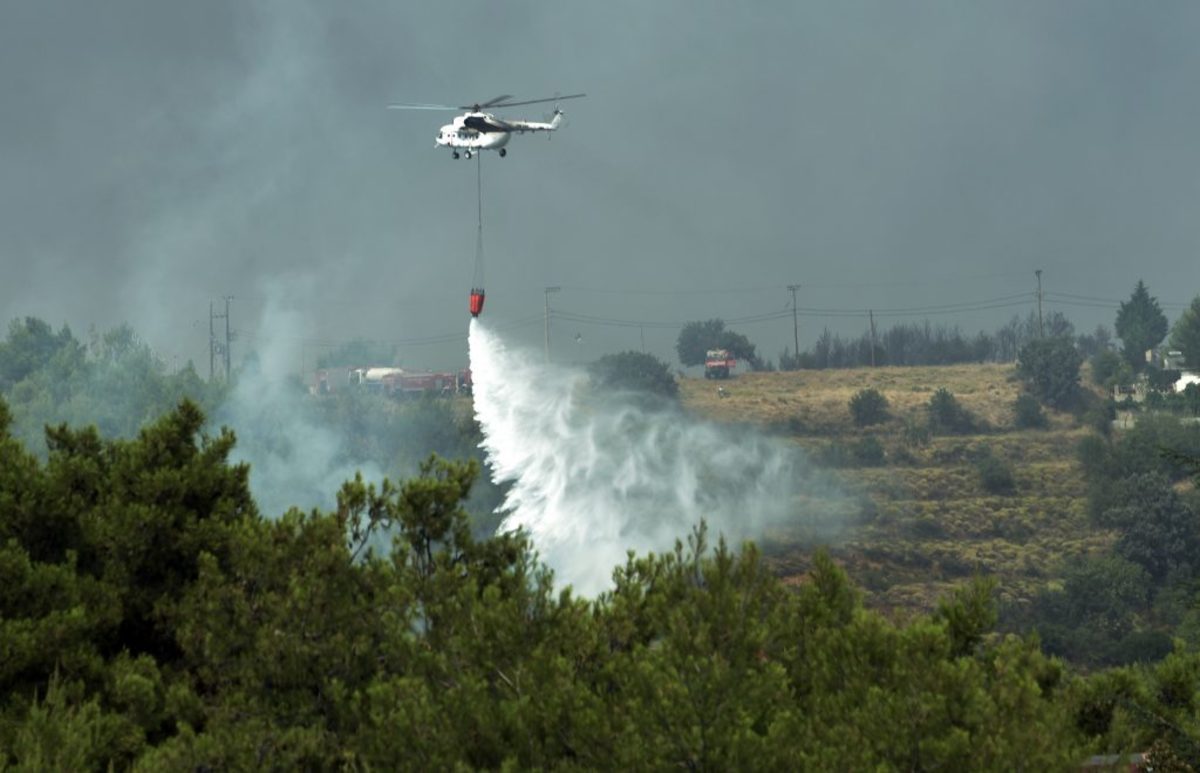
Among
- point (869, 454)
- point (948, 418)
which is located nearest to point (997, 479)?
point (869, 454)

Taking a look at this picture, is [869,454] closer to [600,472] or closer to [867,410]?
[867,410]

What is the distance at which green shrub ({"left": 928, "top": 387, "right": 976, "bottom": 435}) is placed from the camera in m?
188

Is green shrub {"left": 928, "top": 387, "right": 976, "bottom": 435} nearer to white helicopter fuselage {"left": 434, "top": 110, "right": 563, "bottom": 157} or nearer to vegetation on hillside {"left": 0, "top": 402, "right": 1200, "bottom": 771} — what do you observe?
white helicopter fuselage {"left": 434, "top": 110, "right": 563, "bottom": 157}

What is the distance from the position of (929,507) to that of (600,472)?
40.0m

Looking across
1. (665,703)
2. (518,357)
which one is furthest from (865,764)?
(518,357)

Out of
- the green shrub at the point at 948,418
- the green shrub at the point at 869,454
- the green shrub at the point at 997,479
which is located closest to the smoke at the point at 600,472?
the green shrub at the point at 869,454

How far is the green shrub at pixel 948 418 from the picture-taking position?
18800 centimetres

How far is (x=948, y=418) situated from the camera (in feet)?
620

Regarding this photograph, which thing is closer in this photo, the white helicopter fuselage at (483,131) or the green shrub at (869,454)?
the white helicopter fuselage at (483,131)

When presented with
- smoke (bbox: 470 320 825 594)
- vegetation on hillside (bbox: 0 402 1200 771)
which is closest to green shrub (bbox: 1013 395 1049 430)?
smoke (bbox: 470 320 825 594)

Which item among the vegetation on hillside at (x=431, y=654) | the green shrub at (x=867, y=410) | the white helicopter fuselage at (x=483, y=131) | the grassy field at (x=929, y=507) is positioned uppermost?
the white helicopter fuselage at (x=483, y=131)

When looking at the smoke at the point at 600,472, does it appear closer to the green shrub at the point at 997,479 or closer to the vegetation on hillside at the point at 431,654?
the green shrub at the point at 997,479

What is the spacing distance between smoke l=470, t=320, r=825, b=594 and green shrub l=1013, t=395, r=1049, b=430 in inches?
1374

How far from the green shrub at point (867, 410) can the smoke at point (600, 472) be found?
87.1 feet
